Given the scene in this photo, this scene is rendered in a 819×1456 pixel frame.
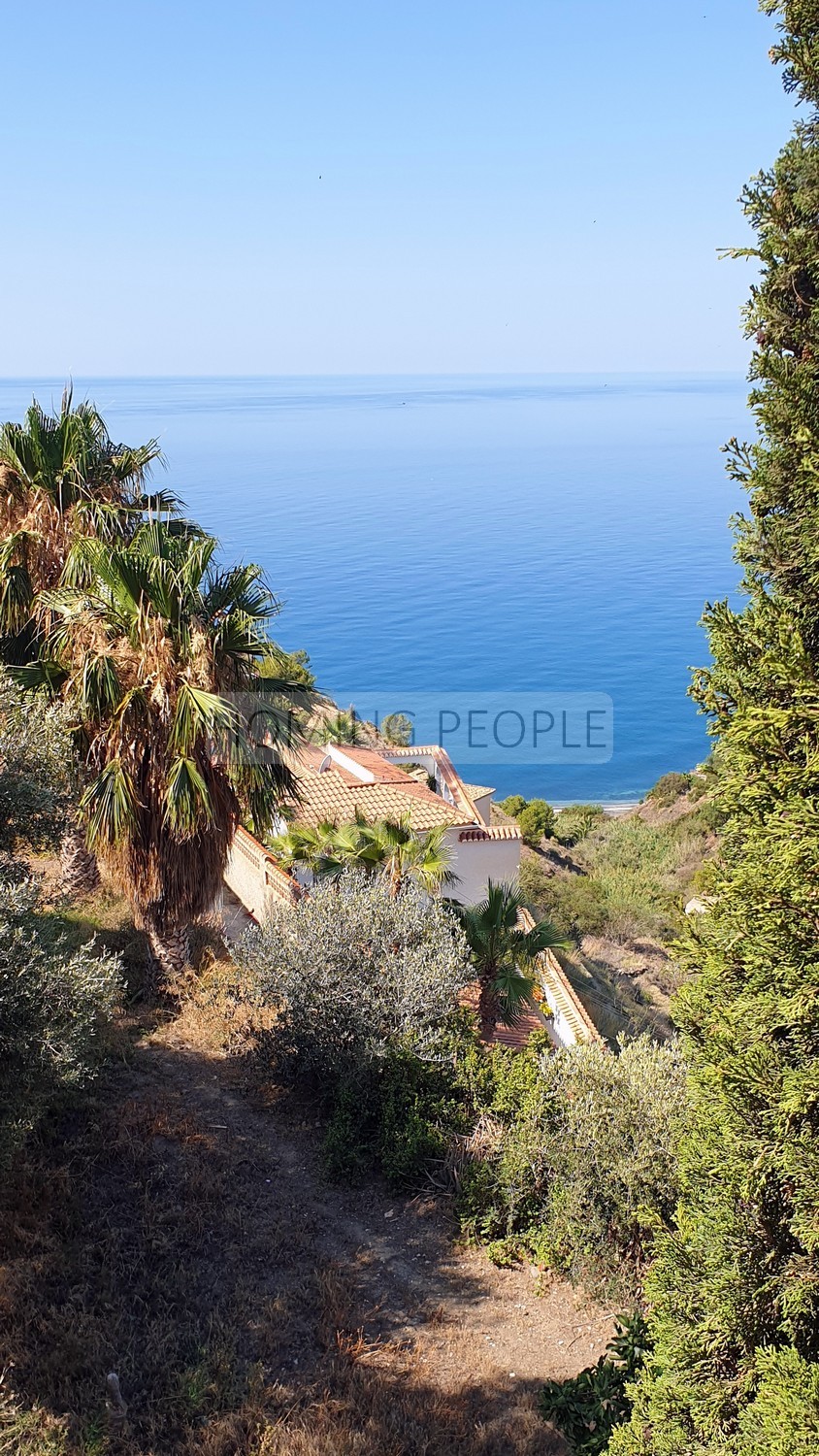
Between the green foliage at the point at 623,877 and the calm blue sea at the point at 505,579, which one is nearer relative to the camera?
the green foliage at the point at 623,877

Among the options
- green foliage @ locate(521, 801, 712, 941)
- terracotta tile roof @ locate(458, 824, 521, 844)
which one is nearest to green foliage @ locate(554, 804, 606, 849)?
green foliage @ locate(521, 801, 712, 941)

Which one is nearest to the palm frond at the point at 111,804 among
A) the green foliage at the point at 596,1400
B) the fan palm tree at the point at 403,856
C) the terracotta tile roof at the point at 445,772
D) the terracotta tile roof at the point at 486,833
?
the fan palm tree at the point at 403,856

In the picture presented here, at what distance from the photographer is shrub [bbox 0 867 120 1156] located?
6414 mm

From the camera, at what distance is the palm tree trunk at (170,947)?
11961 mm

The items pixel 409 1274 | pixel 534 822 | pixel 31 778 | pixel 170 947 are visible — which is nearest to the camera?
pixel 31 778

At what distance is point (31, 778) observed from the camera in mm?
7160

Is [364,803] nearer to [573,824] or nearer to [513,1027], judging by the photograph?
[513,1027]

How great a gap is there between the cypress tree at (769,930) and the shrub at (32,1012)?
4.24 m

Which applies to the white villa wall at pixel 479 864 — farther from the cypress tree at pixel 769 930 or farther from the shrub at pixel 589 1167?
the cypress tree at pixel 769 930

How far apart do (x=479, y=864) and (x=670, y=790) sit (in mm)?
33475

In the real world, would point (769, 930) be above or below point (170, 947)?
above

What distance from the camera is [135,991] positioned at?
12.1 meters

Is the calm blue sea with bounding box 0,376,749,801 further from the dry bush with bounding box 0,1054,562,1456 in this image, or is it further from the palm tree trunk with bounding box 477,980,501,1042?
the dry bush with bounding box 0,1054,562,1456

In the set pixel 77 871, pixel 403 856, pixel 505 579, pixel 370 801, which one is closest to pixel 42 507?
pixel 77 871
